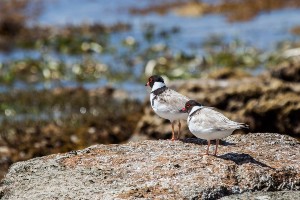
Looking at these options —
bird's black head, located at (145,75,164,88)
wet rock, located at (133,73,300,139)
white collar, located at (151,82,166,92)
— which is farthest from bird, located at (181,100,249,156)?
wet rock, located at (133,73,300,139)

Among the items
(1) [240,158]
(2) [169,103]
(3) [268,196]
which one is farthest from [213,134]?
(2) [169,103]

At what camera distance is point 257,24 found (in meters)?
46.7

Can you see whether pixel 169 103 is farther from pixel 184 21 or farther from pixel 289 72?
pixel 184 21

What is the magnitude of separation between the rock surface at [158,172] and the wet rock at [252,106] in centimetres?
575

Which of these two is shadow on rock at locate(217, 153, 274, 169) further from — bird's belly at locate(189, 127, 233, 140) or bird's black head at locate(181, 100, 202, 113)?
bird's black head at locate(181, 100, 202, 113)

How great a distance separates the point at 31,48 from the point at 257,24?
15.7 metres

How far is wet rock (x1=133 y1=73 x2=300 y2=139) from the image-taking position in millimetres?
15883

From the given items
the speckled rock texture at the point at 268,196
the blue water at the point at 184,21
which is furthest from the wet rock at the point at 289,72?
the blue water at the point at 184,21

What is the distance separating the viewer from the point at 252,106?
625 inches

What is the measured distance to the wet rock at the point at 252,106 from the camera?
52.1 ft

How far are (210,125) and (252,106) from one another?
6881 mm

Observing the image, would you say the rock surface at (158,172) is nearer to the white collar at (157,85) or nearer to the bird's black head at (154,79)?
the white collar at (157,85)

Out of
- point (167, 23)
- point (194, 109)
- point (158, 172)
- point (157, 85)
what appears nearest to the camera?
point (158, 172)

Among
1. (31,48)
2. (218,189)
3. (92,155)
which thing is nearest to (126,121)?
(92,155)
